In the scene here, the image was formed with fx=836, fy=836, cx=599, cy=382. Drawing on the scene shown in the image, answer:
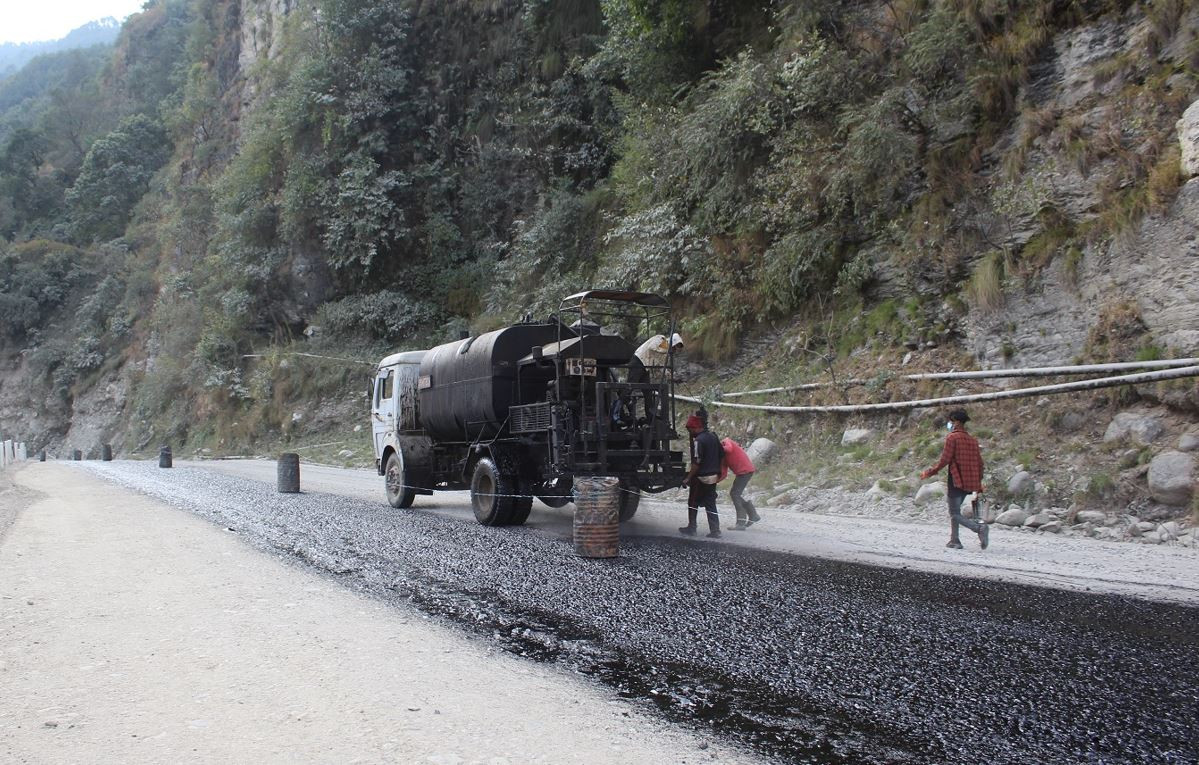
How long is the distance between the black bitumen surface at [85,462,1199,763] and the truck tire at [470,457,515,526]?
89.5 inches

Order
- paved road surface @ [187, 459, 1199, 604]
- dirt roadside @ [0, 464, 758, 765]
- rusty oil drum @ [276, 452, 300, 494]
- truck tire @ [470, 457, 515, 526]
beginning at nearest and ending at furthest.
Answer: dirt roadside @ [0, 464, 758, 765]
paved road surface @ [187, 459, 1199, 604]
truck tire @ [470, 457, 515, 526]
rusty oil drum @ [276, 452, 300, 494]

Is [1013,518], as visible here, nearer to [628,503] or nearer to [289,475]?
[628,503]

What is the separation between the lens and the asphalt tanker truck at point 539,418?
429 inches

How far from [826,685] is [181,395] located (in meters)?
46.0

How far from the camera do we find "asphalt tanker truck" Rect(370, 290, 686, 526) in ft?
35.8

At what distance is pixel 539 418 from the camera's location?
11.3 meters

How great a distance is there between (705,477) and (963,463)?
10.2 ft

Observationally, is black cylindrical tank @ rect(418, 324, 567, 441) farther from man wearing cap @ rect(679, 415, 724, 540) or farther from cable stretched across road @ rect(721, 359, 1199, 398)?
cable stretched across road @ rect(721, 359, 1199, 398)

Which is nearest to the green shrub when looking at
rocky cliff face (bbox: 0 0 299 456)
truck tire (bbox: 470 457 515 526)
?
rocky cliff face (bbox: 0 0 299 456)

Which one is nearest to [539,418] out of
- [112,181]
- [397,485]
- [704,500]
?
[704,500]

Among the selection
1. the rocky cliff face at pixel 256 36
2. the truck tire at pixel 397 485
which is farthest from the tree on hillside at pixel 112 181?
the truck tire at pixel 397 485

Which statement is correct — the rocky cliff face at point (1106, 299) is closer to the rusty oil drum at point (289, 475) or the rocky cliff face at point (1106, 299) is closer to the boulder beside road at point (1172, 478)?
the boulder beside road at point (1172, 478)

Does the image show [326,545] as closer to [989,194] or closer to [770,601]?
[770,601]

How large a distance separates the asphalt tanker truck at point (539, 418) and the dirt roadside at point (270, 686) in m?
4.04
